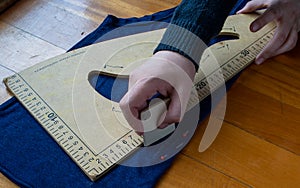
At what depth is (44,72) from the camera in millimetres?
728

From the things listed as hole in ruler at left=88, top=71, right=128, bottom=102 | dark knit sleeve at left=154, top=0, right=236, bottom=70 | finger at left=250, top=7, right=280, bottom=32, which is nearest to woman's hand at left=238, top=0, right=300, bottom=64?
A: finger at left=250, top=7, right=280, bottom=32

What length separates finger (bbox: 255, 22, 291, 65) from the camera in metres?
0.78

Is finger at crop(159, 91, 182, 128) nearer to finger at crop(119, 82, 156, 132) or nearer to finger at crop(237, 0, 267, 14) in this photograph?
finger at crop(119, 82, 156, 132)

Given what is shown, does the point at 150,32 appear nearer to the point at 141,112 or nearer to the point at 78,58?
the point at 78,58

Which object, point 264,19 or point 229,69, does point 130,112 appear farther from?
point 264,19

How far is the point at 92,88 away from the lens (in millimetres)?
Result: 706

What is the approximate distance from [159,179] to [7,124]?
0.27 metres

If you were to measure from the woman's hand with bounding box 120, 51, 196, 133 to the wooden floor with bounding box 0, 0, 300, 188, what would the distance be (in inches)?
3.1

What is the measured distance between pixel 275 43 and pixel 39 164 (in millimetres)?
513

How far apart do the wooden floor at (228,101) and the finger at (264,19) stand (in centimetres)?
8

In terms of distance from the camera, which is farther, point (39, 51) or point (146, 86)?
point (39, 51)

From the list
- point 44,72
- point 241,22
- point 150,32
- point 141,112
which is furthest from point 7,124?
point 241,22

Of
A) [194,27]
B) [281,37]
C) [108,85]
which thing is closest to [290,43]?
[281,37]

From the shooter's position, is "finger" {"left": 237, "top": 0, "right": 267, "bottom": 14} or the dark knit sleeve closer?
the dark knit sleeve
